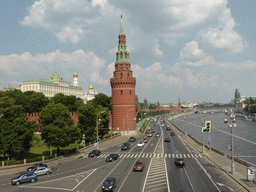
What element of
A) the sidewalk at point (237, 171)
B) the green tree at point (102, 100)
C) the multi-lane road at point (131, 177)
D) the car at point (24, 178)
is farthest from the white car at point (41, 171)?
the green tree at point (102, 100)

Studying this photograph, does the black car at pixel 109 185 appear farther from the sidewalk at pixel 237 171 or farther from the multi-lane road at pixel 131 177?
the sidewalk at pixel 237 171

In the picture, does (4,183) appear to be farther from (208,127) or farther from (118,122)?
(118,122)

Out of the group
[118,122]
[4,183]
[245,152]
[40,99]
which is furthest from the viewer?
[40,99]

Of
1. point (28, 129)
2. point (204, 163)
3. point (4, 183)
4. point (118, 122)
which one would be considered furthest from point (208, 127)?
point (118, 122)

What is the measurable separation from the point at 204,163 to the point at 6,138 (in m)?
37.1

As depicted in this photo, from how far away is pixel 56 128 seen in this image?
4800 cm

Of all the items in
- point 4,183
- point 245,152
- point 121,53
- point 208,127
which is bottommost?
point 245,152

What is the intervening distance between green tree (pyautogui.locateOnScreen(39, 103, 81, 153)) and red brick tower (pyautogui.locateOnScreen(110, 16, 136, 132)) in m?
40.9

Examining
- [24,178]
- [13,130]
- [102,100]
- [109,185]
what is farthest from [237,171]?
[102,100]

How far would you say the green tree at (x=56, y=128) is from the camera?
4801 centimetres

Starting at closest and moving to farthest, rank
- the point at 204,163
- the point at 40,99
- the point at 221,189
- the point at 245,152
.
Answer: the point at 221,189 → the point at 204,163 → the point at 245,152 → the point at 40,99

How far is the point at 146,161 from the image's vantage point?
43.8 meters

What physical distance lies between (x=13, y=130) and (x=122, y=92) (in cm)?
5185

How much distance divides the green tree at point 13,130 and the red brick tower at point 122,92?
4679cm
